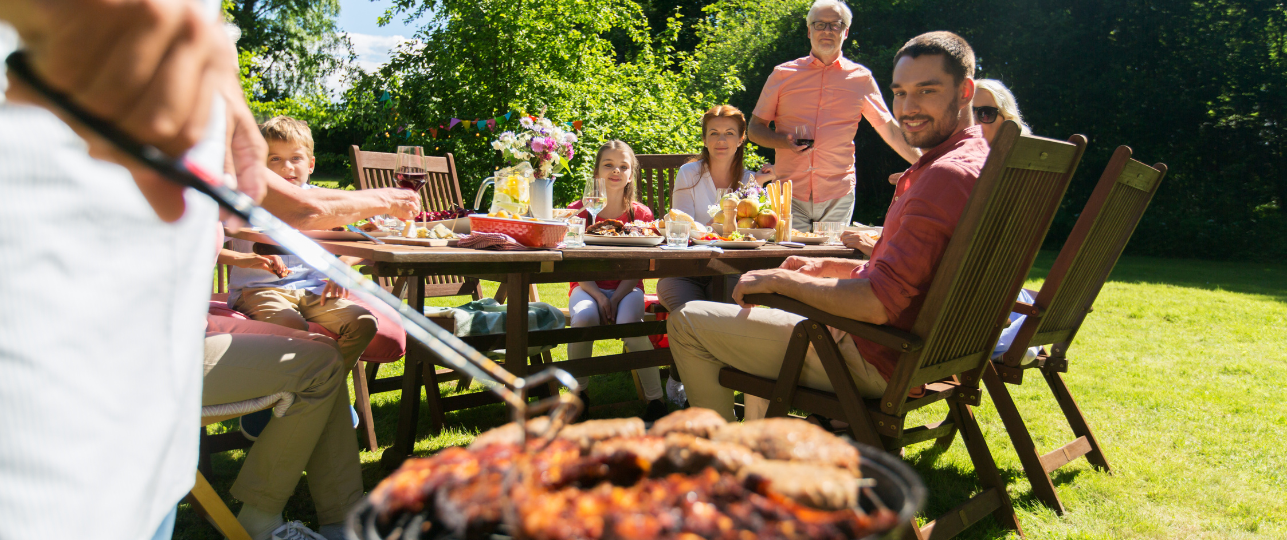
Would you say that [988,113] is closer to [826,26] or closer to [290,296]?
[826,26]

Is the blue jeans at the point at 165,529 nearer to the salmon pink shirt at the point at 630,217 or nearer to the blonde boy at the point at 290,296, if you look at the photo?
the blonde boy at the point at 290,296

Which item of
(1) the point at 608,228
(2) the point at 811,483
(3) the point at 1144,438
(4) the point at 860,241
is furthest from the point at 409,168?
(3) the point at 1144,438

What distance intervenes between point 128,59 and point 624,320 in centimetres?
335

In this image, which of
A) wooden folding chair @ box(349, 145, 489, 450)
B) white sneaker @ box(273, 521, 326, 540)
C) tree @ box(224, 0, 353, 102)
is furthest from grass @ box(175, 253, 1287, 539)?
tree @ box(224, 0, 353, 102)

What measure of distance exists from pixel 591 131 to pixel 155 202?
29.2 feet

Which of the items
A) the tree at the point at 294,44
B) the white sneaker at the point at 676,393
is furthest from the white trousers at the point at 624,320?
the tree at the point at 294,44

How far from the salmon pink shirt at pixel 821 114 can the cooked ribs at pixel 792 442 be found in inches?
159

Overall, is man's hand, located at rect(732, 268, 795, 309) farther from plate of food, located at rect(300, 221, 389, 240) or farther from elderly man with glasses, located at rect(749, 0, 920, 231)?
elderly man with glasses, located at rect(749, 0, 920, 231)

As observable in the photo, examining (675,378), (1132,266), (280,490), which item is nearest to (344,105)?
(675,378)

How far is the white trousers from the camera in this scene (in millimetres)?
3830

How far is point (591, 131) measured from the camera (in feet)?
31.3

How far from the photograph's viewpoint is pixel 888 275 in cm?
212

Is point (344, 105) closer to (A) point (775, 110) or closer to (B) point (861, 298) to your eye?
(A) point (775, 110)

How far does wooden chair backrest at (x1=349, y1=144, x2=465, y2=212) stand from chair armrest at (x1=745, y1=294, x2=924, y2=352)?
2.35 meters
